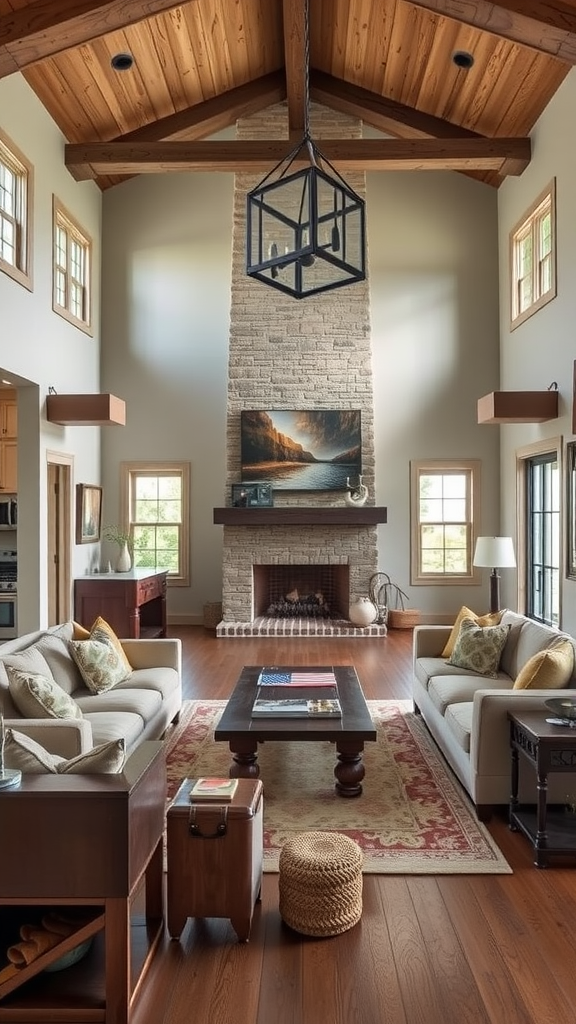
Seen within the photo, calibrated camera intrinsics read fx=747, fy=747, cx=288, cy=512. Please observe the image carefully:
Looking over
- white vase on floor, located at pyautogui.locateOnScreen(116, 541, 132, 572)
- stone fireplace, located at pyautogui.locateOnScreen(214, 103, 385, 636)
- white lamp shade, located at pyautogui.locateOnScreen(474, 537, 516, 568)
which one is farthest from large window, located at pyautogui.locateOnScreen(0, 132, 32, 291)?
white lamp shade, located at pyautogui.locateOnScreen(474, 537, 516, 568)

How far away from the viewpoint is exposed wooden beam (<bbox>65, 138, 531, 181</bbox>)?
8.23 metres

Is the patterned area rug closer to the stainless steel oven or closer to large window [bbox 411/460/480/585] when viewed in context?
the stainless steel oven

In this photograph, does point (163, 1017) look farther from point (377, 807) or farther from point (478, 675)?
point (478, 675)

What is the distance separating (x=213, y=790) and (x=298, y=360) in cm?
750

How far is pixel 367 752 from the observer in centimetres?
471

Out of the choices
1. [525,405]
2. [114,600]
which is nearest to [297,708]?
[114,600]

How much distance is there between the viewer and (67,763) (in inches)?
96.3

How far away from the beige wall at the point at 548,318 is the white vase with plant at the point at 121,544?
467 centimetres

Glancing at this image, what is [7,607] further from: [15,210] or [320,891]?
[320,891]

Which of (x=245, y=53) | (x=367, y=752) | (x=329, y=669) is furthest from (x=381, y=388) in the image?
(x=367, y=752)

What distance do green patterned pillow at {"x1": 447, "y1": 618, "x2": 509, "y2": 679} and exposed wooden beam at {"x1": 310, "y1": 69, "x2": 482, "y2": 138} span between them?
6.29m

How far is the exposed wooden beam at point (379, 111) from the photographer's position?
881cm

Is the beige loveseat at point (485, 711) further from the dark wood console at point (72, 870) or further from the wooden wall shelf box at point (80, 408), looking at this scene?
the wooden wall shelf box at point (80, 408)

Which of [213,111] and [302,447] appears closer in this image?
[213,111]
